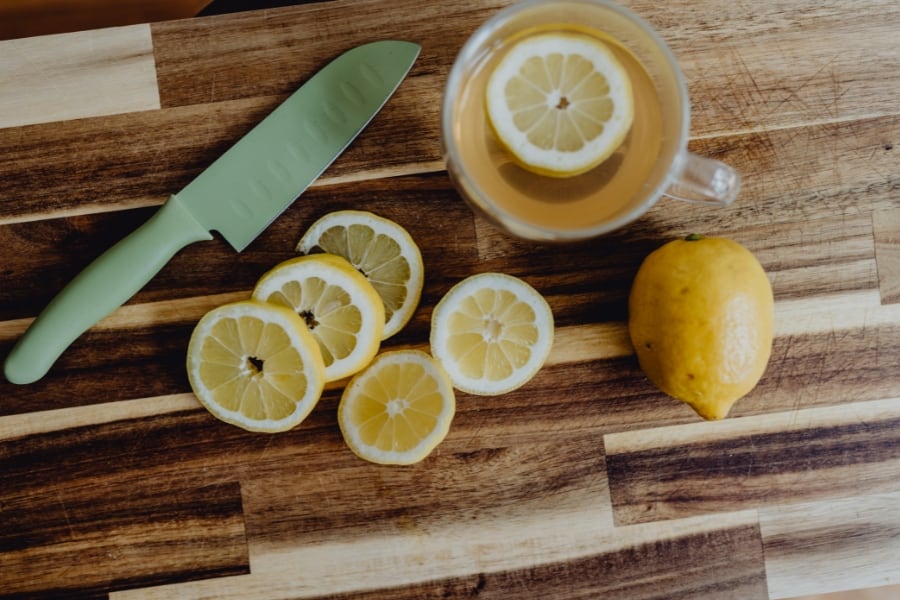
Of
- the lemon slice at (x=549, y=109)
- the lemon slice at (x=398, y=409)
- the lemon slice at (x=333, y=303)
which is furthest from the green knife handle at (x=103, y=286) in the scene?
the lemon slice at (x=549, y=109)

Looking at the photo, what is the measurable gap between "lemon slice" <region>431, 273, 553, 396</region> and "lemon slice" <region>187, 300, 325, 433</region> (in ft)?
0.49

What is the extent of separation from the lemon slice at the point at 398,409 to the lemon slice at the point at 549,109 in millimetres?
264

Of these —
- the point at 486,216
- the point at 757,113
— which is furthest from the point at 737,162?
the point at 486,216

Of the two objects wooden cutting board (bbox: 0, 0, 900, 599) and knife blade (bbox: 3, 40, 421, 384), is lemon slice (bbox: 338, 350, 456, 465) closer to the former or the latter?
wooden cutting board (bbox: 0, 0, 900, 599)

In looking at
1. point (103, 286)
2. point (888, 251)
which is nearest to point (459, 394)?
point (103, 286)

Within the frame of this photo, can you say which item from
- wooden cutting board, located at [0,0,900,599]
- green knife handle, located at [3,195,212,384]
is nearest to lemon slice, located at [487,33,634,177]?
wooden cutting board, located at [0,0,900,599]

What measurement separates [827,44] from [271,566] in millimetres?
917

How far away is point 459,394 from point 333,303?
0.64ft

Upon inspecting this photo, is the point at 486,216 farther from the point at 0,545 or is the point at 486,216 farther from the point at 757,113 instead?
the point at 0,545

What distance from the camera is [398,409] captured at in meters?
0.89

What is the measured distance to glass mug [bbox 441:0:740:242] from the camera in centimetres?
82

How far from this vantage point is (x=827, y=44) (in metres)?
0.94

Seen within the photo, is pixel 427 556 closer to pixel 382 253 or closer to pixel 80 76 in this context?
pixel 382 253

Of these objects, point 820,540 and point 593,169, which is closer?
point 593,169
